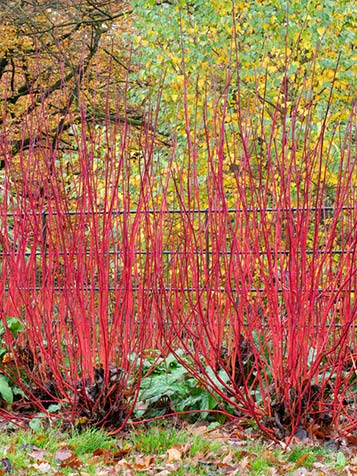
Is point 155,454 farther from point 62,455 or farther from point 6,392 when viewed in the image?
point 6,392

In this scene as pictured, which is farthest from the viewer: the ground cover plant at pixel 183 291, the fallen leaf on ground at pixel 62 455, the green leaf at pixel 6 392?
the green leaf at pixel 6 392

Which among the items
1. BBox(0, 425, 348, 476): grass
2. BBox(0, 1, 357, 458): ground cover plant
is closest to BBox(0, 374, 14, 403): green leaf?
BBox(0, 1, 357, 458): ground cover plant

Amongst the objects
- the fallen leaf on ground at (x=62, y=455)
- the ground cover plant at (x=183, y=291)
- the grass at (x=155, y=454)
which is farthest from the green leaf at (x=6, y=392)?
the fallen leaf on ground at (x=62, y=455)

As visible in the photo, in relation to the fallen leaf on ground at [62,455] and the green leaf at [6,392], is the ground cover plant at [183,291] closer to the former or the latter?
the green leaf at [6,392]

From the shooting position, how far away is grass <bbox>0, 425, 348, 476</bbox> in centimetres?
327

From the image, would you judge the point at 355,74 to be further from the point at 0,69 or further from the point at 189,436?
the point at 0,69

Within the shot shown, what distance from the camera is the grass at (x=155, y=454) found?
3.27 meters

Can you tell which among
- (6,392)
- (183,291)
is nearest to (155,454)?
(183,291)

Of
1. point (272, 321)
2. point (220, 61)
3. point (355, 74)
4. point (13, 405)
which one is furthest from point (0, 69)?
point (272, 321)

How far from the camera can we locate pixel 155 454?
139 inches

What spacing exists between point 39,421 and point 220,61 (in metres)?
6.86

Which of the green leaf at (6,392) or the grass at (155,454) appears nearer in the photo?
the grass at (155,454)

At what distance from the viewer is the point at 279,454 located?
11.3 feet

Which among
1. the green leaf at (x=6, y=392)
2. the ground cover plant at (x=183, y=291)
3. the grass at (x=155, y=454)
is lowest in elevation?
the grass at (x=155, y=454)
